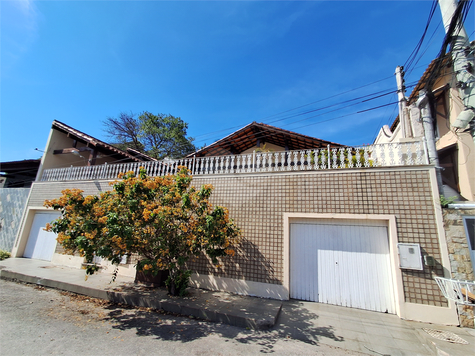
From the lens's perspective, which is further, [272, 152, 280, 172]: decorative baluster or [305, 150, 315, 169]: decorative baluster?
[272, 152, 280, 172]: decorative baluster

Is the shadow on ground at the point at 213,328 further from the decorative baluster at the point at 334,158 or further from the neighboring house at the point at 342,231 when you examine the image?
the decorative baluster at the point at 334,158

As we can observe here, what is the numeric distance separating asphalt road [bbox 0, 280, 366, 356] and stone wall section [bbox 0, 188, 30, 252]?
7.17 m

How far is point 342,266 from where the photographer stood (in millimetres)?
5301

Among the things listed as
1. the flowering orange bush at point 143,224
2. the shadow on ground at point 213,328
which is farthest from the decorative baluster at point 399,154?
the flowering orange bush at point 143,224

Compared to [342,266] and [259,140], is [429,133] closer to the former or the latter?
[342,266]

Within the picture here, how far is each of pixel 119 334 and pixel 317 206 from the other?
5032mm

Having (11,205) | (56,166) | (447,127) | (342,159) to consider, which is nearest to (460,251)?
(342,159)

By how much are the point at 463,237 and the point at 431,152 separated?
7.22ft

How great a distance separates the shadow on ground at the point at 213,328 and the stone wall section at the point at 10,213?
9.20 meters

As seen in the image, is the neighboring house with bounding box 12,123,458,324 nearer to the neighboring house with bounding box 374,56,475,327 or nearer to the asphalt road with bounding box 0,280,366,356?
the neighboring house with bounding box 374,56,475,327

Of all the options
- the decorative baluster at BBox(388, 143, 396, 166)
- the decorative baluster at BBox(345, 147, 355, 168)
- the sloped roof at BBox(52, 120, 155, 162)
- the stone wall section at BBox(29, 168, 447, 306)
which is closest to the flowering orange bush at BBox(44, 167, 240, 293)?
the stone wall section at BBox(29, 168, 447, 306)

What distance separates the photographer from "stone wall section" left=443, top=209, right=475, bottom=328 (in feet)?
13.8

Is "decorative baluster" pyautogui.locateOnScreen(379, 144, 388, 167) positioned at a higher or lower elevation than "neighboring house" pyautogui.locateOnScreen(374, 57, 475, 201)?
lower

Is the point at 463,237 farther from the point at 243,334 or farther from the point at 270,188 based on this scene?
the point at 243,334
